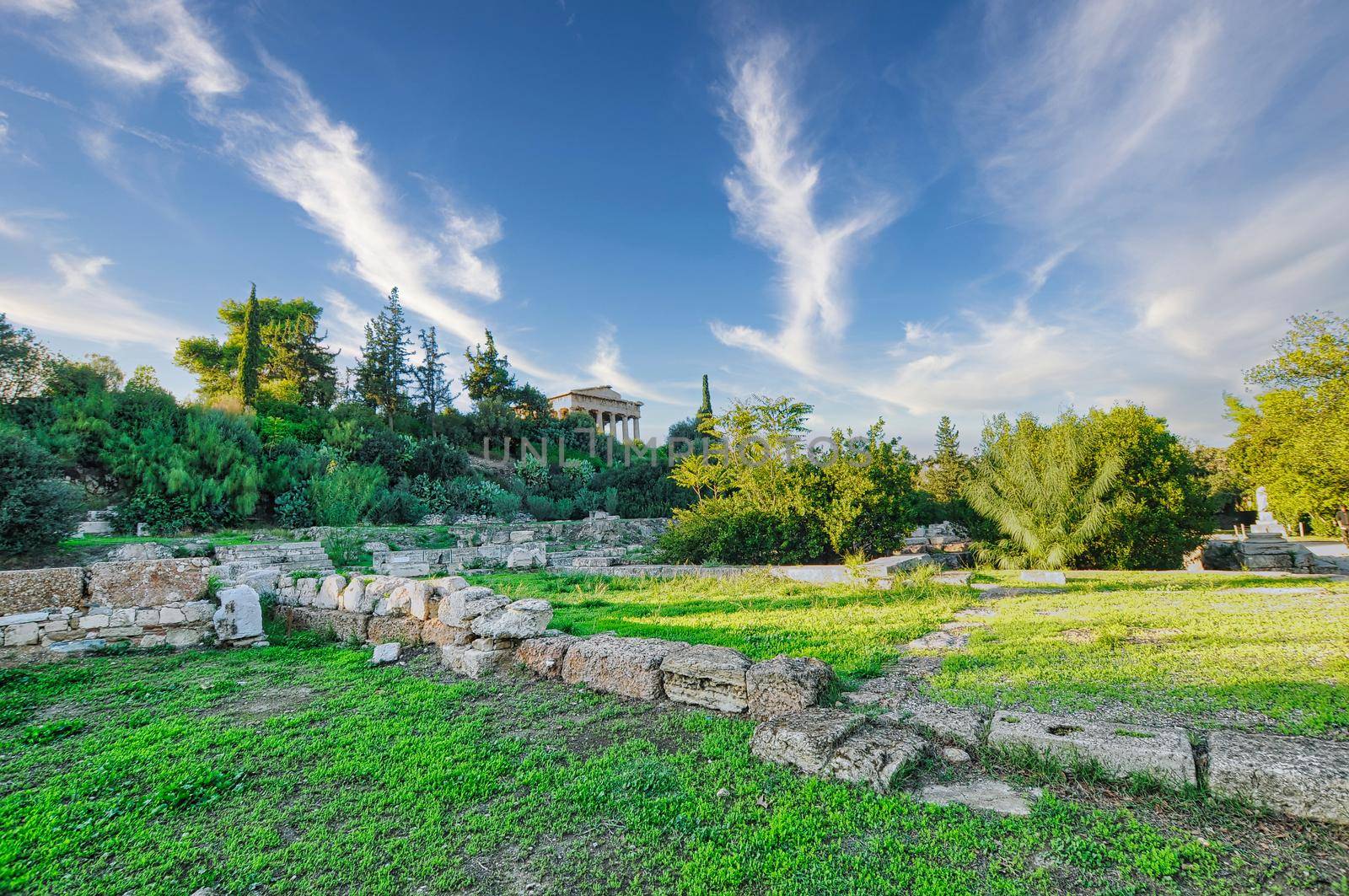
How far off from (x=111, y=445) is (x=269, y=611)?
13596 mm

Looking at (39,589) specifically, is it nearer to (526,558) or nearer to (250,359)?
(526,558)

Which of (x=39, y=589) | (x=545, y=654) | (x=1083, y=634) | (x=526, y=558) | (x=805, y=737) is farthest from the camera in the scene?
(x=526, y=558)

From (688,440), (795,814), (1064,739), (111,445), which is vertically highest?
(688,440)

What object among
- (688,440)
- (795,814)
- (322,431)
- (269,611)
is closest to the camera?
(795,814)

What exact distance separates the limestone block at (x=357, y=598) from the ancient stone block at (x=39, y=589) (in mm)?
2464

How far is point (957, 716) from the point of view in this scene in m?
3.23

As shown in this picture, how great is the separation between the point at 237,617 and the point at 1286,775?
8.65 m

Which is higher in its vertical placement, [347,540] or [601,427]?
[601,427]

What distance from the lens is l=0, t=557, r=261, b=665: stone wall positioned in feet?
18.2

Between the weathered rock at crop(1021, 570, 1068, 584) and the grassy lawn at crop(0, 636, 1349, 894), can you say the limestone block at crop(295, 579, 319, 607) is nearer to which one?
the grassy lawn at crop(0, 636, 1349, 894)

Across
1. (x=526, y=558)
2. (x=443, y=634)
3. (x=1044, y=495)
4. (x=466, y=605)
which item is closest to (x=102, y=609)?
(x=443, y=634)

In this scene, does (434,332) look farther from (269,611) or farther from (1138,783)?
(1138,783)

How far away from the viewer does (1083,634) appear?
4.95 m

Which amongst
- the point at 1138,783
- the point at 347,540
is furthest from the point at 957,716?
the point at 347,540
